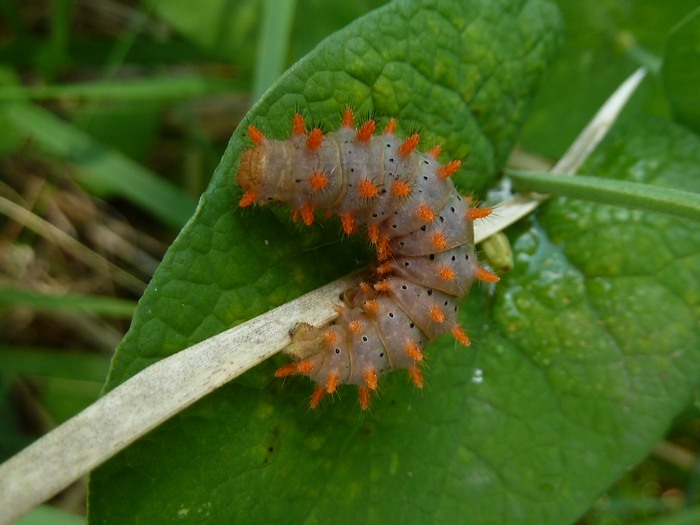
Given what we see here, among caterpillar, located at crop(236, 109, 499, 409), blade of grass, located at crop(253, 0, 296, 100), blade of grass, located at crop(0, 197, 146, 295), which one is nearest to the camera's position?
caterpillar, located at crop(236, 109, 499, 409)

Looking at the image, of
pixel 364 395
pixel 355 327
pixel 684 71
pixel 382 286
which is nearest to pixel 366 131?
pixel 382 286

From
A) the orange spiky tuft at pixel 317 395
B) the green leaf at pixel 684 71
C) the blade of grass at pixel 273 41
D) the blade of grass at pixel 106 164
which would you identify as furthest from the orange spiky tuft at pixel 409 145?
the blade of grass at pixel 106 164

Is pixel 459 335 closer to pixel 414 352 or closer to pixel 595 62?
pixel 414 352

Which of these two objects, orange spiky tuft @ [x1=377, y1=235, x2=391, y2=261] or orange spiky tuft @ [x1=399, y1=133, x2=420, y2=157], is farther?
orange spiky tuft @ [x1=377, y1=235, x2=391, y2=261]

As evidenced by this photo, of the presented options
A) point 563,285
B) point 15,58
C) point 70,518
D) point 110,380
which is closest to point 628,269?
point 563,285

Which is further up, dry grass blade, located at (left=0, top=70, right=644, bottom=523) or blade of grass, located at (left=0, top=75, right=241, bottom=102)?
blade of grass, located at (left=0, top=75, right=241, bottom=102)

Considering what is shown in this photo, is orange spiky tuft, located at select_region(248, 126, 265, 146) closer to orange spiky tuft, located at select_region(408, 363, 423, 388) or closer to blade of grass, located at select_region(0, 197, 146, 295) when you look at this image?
orange spiky tuft, located at select_region(408, 363, 423, 388)

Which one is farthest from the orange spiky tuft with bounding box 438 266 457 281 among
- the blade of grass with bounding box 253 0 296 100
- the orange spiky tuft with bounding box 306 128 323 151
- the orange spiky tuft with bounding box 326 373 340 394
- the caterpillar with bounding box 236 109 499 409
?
the blade of grass with bounding box 253 0 296 100
